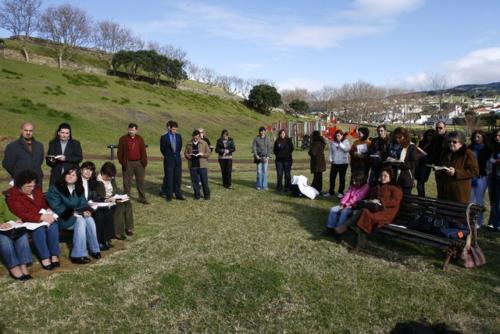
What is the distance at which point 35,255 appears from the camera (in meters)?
5.82

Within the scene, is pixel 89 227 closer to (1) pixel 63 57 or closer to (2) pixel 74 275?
(2) pixel 74 275

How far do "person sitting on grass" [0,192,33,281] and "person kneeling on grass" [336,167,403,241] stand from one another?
432 cm

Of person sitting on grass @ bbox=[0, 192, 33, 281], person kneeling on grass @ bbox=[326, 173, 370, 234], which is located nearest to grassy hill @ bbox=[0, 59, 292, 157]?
person kneeling on grass @ bbox=[326, 173, 370, 234]

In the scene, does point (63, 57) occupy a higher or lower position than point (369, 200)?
higher

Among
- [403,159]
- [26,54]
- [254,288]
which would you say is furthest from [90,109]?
[254,288]

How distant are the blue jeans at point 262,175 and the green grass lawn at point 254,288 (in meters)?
4.26

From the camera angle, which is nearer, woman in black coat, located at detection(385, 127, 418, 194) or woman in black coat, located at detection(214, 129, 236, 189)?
woman in black coat, located at detection(385, 127, 418, 194)

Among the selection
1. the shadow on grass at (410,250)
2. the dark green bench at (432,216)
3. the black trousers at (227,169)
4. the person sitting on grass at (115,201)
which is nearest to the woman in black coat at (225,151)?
the black trousers at (227,169)

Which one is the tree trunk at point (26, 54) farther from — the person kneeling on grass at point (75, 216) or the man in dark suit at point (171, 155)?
the person kneeling on grass at point (75, 216)

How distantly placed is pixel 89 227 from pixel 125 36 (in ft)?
255

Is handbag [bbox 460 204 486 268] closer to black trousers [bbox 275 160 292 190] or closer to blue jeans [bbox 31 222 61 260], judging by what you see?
blue jeans [bbox 31 222 61 260]

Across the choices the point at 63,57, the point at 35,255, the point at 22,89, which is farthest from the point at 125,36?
the point at 35,255

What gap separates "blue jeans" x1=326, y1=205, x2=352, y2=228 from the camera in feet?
22.0

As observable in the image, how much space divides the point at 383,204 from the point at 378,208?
0.11 metres
